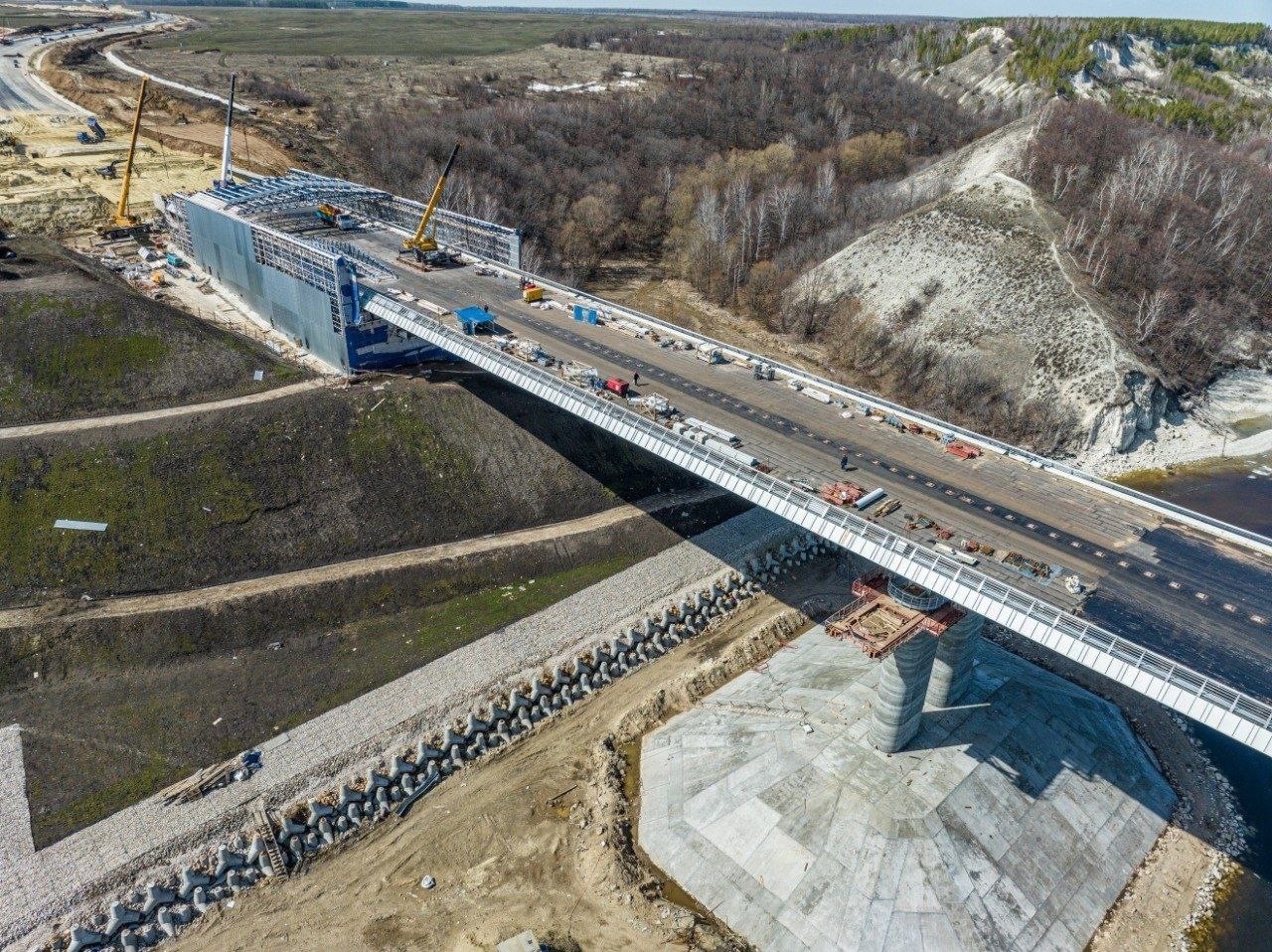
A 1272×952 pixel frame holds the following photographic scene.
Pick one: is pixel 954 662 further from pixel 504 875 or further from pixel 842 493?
pixel 504 875

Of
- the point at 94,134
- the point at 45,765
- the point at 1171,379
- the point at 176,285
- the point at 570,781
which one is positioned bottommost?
the point at 570,781

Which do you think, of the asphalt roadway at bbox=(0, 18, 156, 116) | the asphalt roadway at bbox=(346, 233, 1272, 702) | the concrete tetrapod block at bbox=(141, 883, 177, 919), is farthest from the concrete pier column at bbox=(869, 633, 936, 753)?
the asphalt roadway at bbox=(0, 18, 156, 116)

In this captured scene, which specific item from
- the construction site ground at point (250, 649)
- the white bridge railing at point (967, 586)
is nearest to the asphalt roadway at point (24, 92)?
the construction site ground at point (250, 649)

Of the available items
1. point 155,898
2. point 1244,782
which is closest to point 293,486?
point 155,898

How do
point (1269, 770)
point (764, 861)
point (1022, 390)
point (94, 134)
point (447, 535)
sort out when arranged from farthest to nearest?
point (94, 134) < point (1022, 390) < point (447, 535) < point (1269, 770) < point (764, 861)

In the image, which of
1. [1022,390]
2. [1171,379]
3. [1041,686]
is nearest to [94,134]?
[1022,390]

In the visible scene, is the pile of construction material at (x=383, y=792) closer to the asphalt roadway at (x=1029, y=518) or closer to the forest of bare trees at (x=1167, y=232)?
the asphalt roadway at (x=1029, y=518)

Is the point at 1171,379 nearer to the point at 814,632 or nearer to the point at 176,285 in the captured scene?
the point at 814,632
